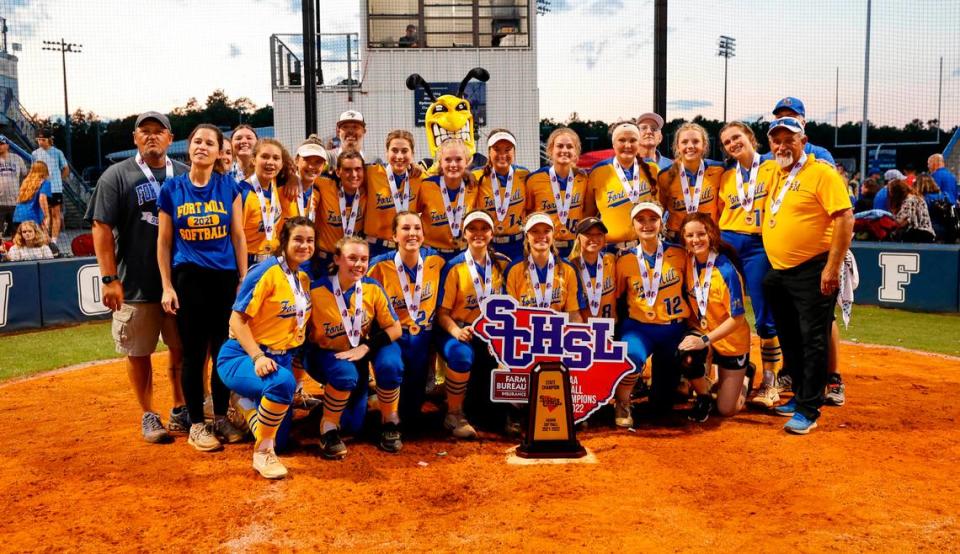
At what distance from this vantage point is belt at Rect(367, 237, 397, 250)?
603 centimetres

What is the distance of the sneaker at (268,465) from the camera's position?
4.45 meters

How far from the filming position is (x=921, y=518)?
3.78 metres

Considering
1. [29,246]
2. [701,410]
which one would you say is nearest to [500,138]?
[701,410]

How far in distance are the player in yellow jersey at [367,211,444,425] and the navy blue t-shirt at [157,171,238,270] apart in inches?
40.7

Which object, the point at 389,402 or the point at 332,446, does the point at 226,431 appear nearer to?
the point at 332,446

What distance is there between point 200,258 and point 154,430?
121 centimetres

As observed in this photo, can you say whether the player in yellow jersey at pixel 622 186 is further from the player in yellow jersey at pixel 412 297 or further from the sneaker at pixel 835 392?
the sneaker at pixel 835 392

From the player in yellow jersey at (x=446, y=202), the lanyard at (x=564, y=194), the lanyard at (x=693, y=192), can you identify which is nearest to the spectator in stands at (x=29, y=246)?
the player in yellow jersey at (x=446, y=202)

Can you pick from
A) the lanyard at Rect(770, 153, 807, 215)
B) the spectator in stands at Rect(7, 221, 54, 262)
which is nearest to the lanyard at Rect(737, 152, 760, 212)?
the lanyard at Rect(770, 153, 807, 215)

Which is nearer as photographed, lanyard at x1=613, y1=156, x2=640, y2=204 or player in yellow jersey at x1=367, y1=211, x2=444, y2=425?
player in yellow jersey at x1=367, y1=211, x2=444, y2=425

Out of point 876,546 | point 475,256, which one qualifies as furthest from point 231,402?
point 876,546

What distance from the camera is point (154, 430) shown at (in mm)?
5172

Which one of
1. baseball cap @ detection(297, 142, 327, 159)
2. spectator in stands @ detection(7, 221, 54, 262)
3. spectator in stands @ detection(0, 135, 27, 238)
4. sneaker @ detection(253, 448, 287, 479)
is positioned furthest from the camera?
spectator in stands @ detection(0, 135, 27, 238)

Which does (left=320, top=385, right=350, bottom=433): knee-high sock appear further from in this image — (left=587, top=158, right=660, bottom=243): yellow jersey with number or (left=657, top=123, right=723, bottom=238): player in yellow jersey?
(left=657, top=123, right=723, bottom=238): player in yellow jersey
